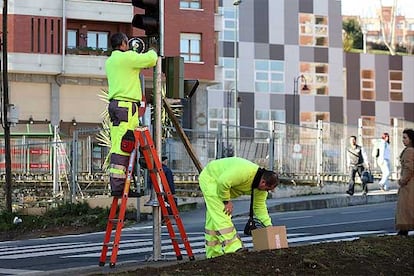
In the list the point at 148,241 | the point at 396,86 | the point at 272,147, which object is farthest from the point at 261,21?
the point at 148,241

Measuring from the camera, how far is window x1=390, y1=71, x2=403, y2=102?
71.0 meters

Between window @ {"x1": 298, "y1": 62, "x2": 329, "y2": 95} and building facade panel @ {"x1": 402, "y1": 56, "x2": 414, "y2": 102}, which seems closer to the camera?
window @ {"x1": 298, "y1": 62, "x2": 329, "y2": 95}

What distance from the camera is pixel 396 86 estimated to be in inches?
2805

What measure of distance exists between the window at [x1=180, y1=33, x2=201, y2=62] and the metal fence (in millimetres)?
16626

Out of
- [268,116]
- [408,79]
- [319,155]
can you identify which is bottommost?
[319,155]

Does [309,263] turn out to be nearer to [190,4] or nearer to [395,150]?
[395,150]

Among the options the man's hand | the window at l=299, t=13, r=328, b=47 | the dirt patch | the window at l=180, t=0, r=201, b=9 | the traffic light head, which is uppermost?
the window at l=299, t=13, r=328, b=47

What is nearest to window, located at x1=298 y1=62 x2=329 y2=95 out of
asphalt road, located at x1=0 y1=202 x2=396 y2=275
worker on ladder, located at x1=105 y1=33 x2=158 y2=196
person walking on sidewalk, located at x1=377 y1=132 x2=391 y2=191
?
person walking on sidewalk, located at x1=377 y1=132 x2=391 y2=191

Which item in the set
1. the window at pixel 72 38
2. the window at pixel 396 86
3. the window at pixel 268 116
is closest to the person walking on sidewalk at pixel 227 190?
the window at pixel 72 38

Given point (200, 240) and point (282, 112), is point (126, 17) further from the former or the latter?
point (200, 240)

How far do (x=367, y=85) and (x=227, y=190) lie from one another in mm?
63651

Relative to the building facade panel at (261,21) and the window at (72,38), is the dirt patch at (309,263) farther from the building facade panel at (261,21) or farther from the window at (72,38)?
the building facade panel at (261,21)

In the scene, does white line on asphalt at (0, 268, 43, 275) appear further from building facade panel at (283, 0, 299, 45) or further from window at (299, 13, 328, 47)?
window at (299, 13, 328, 47)

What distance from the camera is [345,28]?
9044 centimetres
